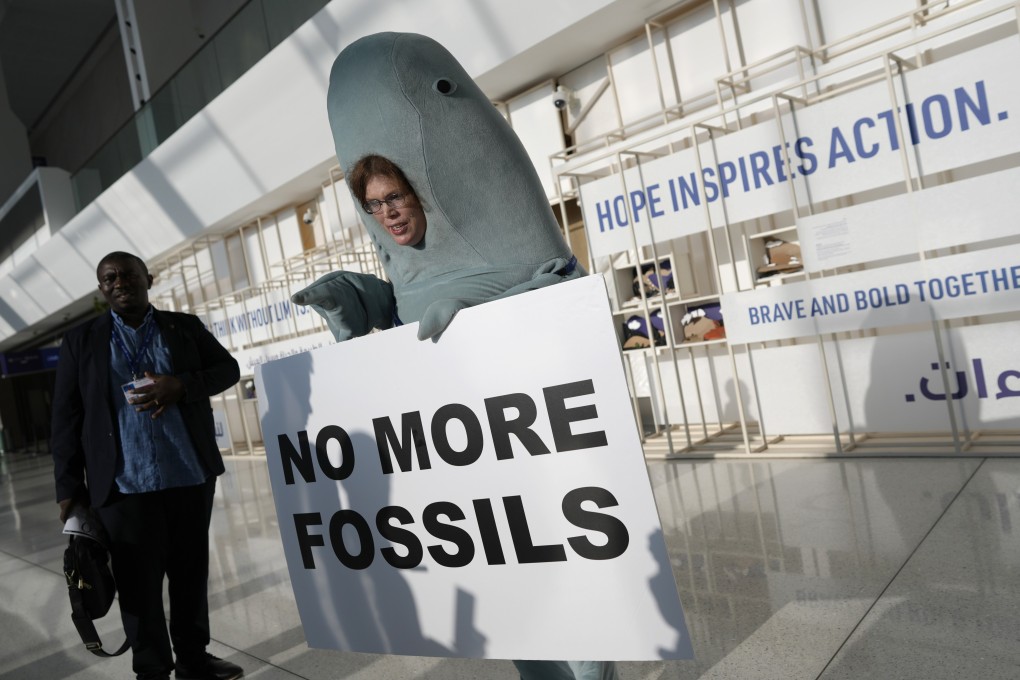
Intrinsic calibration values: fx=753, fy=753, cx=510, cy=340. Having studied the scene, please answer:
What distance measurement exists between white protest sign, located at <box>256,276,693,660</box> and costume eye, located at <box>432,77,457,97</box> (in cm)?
49

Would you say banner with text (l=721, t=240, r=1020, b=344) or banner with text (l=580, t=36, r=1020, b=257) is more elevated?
banner with text (l=580, t=36, r=1020, b=257)

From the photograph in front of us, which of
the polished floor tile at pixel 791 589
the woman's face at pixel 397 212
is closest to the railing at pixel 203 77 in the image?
the polished floor tile at pixel 791 589

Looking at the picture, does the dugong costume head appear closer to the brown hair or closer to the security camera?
the brown hair

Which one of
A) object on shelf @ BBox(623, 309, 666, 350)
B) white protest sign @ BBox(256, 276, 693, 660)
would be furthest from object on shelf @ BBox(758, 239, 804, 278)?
white protest sign @ BBox(256, 276, 693, 660)

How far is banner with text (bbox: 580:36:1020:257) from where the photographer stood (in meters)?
3.74

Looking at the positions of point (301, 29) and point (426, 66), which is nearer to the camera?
point (426, 66)

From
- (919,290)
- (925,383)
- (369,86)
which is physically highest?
(369,86)

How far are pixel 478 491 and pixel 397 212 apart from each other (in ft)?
1.89

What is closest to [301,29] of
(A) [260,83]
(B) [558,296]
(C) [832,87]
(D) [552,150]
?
(A) [260,83]

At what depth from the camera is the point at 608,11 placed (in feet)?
18.9

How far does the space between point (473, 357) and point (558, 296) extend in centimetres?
20

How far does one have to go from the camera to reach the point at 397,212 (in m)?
1.52

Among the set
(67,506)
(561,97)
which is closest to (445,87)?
(67,506)

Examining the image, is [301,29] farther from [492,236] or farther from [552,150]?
[492,236]
